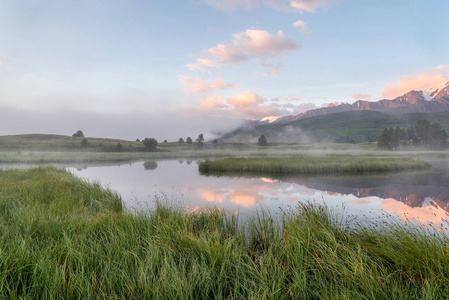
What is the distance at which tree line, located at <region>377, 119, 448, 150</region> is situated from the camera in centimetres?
9188

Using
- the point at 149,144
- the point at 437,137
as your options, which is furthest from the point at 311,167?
the point at 437,137

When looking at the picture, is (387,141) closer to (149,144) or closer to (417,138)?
(417,138)

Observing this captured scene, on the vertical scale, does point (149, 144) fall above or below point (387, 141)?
above

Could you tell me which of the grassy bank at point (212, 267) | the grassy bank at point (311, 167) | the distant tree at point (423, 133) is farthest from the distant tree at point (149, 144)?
the distant tree at point (423, 133)

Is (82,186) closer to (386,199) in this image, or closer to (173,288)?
(173,288)

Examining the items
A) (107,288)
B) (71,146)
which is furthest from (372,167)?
(71,146)

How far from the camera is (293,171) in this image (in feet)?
93.7

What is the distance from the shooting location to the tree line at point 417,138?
301ft

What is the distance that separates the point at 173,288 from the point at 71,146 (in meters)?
112

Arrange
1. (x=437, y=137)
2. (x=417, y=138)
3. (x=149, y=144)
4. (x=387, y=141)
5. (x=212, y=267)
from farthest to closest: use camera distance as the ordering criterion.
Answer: (x=149, y=144) < (x=417, y=138) < (x=437, y=137) < (x=387, y=141) < (x=212, y=267)

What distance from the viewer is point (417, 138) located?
95625mm

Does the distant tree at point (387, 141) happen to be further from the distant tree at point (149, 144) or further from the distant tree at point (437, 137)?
the distant tree at point (149, 144)

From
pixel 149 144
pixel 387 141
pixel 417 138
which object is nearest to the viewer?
pixel 387 141

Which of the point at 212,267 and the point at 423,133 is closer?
the point at 212,267
